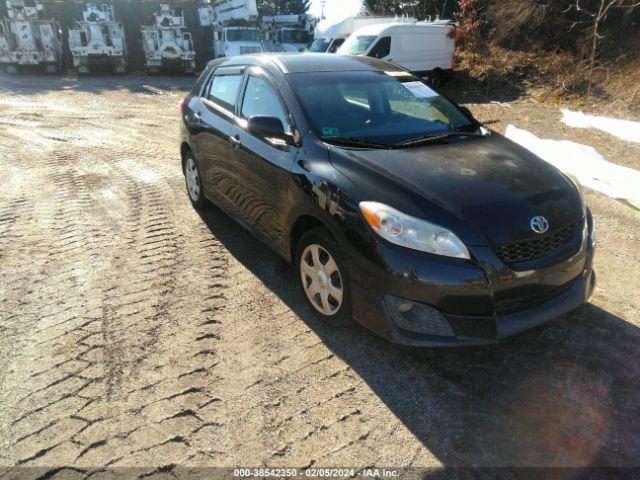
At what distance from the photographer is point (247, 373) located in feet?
9.19

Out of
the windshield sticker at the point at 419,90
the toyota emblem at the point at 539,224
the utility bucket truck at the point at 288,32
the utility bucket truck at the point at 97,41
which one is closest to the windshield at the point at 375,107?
the windshield sticker at the point at 419,90

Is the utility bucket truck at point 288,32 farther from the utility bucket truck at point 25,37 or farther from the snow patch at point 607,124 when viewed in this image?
the snow patch at point 607,124

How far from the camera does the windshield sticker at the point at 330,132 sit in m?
3.29

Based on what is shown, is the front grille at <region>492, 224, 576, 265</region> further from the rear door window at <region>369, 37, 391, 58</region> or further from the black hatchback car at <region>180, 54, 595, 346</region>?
the rear door window at <region>369, 37, 391, 58</region>

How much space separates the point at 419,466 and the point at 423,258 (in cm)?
102

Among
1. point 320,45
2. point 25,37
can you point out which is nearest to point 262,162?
point 320,45

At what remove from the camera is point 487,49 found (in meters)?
16.9

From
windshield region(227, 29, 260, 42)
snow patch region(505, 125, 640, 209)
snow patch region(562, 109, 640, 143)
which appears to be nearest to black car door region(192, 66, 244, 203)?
snow patch region(505, 125, 640, 209)

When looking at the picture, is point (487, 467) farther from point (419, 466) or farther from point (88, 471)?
point (88, 471)

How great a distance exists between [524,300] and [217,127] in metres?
3.10

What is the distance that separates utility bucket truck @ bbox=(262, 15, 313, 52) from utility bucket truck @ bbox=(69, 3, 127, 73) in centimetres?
688

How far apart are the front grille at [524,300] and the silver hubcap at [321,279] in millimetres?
921

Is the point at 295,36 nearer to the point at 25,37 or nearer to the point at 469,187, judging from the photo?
the point at 25,37

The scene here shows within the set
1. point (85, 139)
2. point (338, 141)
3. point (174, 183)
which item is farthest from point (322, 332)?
point (85, 139)
